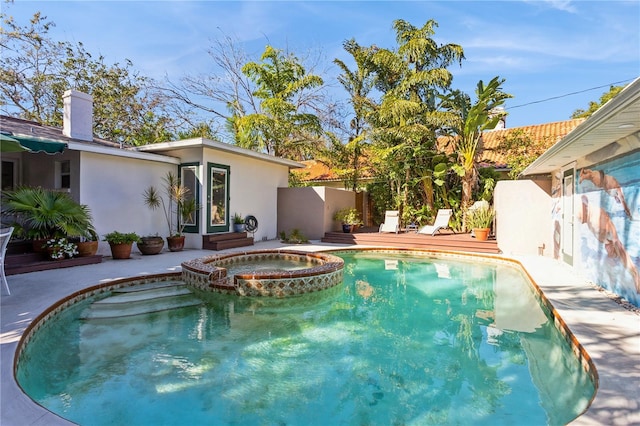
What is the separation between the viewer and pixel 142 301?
6473 millimetres

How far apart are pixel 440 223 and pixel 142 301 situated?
11411 millimetres

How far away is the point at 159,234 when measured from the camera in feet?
39.3

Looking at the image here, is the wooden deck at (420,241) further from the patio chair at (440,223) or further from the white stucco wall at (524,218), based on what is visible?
the white stucco wall at (524,218)

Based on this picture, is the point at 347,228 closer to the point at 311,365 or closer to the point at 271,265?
the point at 271,265

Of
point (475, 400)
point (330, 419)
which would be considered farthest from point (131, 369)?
point (475, 400)

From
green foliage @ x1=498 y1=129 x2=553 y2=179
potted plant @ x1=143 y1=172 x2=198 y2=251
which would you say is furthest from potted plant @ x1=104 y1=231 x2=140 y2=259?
green foliage @ x1=498 y1=129 x2=553 y2=179

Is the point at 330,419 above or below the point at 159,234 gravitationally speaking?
below

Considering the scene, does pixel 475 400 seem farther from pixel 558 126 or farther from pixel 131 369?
pixel 558 126

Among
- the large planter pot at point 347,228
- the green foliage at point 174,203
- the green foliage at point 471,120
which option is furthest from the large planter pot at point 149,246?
the green foliage at point 471,120

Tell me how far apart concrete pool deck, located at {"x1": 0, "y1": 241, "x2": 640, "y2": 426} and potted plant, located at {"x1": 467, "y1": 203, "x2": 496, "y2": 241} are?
2.83 meters

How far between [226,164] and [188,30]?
23.6ft

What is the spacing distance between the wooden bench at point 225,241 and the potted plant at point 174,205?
809 mm

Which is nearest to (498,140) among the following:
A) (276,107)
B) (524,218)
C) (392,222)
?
(392,222)

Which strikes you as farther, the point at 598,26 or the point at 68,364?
the point at 598,26
